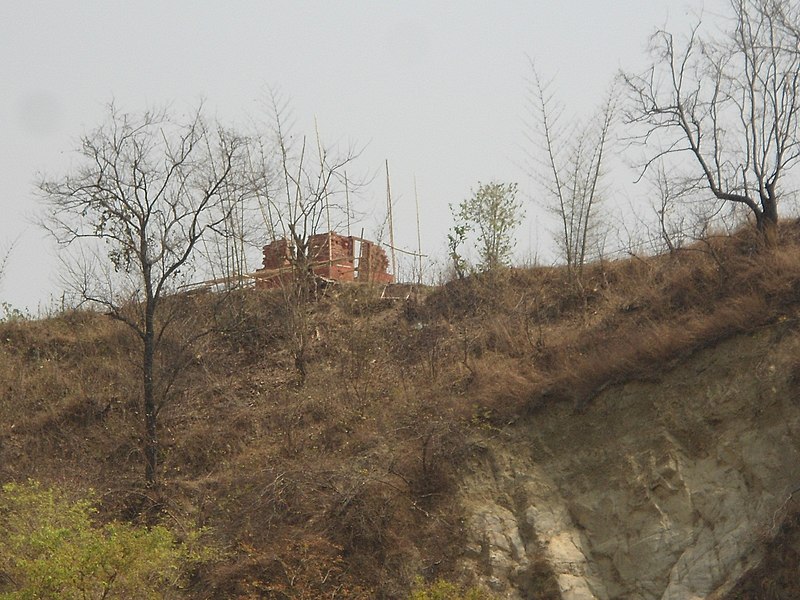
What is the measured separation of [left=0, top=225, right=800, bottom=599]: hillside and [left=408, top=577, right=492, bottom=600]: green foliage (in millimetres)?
373

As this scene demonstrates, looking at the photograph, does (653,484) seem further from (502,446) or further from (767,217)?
(767,217)

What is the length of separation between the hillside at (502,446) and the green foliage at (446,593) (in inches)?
14.7

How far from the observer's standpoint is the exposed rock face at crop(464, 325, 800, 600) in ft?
→ 39.4

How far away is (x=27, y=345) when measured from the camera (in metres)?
22.1

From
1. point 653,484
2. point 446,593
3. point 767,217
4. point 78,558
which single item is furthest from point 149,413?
point 767,217

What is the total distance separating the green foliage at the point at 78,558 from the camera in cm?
1130

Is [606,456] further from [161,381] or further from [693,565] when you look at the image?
[161,381]

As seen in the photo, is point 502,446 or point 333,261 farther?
point 333,261

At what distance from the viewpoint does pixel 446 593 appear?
A: 38.5 ft

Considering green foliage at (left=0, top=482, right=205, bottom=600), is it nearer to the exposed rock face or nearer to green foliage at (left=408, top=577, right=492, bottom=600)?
green foliage at (left=408, top=577, right=492, bottom=600)

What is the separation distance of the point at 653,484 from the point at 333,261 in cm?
1054

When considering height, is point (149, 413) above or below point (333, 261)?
below

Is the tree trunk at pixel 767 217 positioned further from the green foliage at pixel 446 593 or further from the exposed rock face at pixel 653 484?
the green foliage at pixel 446 593

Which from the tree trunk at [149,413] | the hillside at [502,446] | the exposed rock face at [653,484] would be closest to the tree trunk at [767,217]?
the hillside at [502,446]
